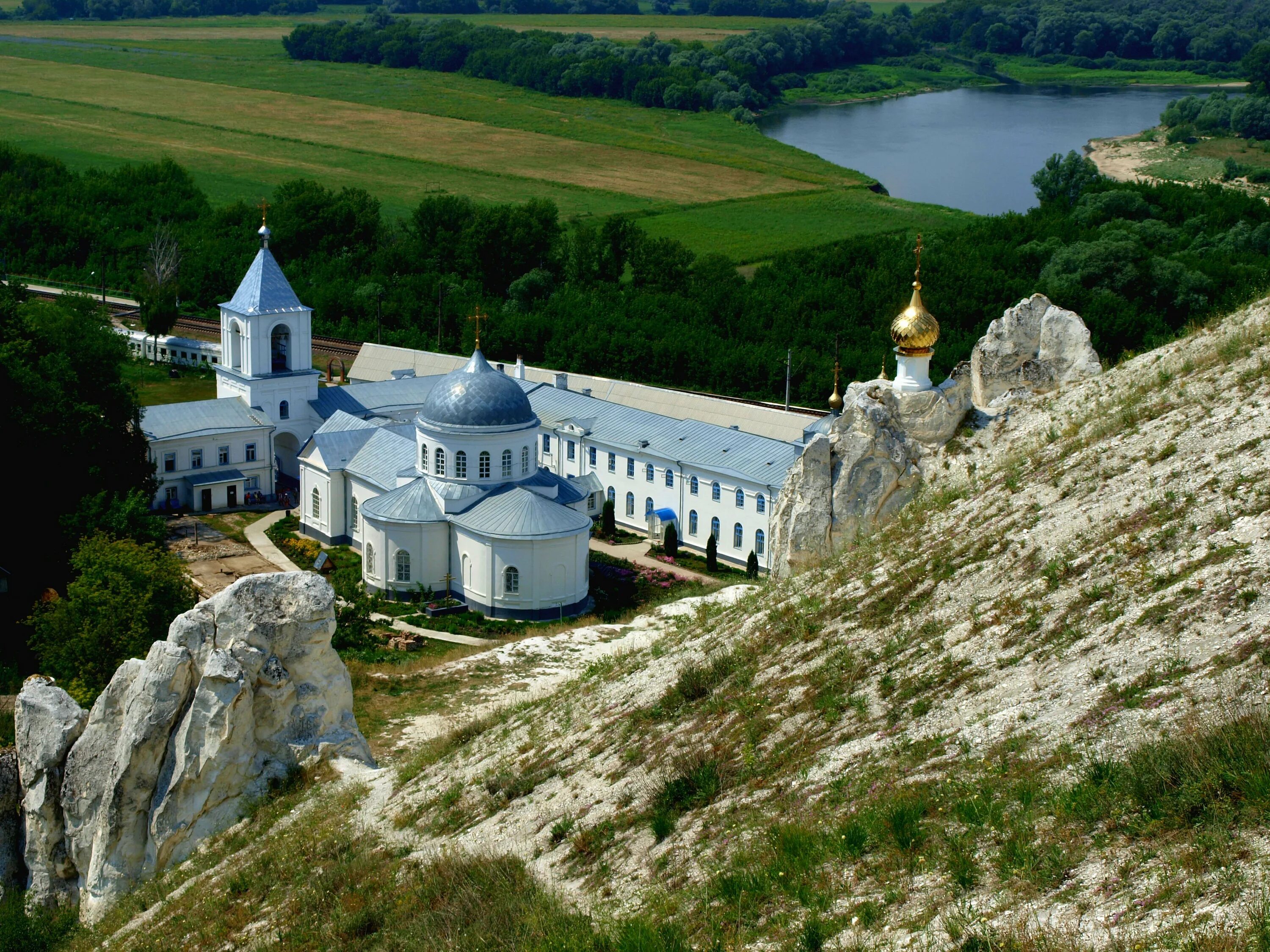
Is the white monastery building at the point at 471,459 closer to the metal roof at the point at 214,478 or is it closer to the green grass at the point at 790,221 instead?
the metal roof at the point at 214,478

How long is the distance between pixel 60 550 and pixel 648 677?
22680 millimetres

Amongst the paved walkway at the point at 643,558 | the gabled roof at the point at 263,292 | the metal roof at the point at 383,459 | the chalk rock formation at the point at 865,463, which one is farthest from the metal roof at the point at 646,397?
the chalk rock formation at the point at 865,463

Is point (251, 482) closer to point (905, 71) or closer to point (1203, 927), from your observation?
point (1203, 927)

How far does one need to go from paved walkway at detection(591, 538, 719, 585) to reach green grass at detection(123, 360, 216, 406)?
67.3 feet

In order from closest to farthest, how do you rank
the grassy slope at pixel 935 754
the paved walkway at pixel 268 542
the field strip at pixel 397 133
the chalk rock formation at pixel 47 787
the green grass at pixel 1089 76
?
the grassy slope at pixel 935 754 → the chalk rock formation at pixel 47 787 → the paved walkway at pixel 268 542 → the field strip at pixel 397 133 → the green grass at pixel 1089 76

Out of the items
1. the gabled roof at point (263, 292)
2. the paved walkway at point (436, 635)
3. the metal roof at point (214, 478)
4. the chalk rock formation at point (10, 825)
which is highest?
the gabled roof at point (263, 292)

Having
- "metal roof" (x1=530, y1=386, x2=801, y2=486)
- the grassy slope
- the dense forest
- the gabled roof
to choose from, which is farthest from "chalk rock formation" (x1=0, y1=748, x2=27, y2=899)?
the dense forest

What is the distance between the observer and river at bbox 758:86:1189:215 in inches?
3858

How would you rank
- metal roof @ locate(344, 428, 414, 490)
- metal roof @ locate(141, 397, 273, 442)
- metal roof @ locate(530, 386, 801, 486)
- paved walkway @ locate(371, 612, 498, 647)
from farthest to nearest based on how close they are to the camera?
metal roof @ locate(141, 397, 273, 442)
metal roof @ locate(530, 386, 801, 486)
metal roof @ locate(344, 428, 414, 490)
paved walkway @ locate(371, 612, 498, 647)

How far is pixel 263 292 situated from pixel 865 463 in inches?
1206

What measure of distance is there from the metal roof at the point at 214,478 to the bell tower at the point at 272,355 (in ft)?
7.14

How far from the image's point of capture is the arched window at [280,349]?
45.9 m

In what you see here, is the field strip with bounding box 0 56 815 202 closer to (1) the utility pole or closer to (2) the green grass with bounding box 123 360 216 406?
(1) the utility pole

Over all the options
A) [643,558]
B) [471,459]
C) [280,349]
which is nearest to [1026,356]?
[471,459]
